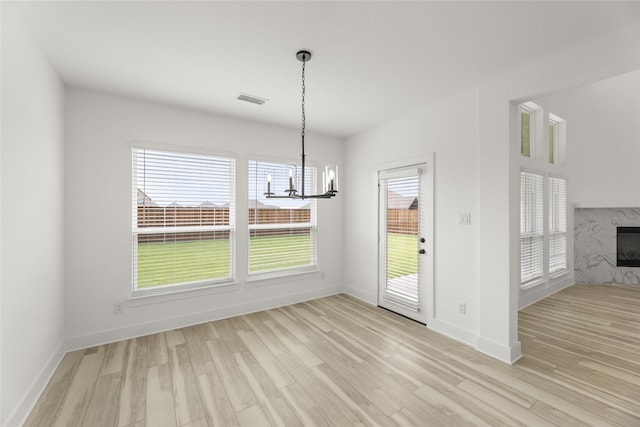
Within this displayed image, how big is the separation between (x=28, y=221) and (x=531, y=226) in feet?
20.1

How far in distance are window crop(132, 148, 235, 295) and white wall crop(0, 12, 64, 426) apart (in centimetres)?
75

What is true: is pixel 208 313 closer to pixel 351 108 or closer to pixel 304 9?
pixel 351 108

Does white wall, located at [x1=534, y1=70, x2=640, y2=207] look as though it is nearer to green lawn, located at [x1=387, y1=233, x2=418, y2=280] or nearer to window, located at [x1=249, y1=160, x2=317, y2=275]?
green lawn, located at [x1=387, y1=233, x2=418, y2=280]

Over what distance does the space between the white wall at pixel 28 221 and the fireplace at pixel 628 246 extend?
28.4 feet

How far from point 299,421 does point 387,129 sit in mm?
3713

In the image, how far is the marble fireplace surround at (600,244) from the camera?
5254 millimetres

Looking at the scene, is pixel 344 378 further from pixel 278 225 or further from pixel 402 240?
pixel 278 225

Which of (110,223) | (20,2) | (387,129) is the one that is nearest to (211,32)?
(20,2)

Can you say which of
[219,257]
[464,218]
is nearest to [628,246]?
[464,218]

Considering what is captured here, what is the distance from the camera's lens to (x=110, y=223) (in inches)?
123

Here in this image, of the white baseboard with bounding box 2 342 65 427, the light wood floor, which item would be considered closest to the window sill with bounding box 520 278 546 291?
the light wood floor

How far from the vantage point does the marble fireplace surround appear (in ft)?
17.2

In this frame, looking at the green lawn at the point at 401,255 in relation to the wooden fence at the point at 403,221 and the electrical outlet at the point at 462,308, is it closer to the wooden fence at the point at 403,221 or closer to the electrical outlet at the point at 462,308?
the wooden fence at the point at 403,221

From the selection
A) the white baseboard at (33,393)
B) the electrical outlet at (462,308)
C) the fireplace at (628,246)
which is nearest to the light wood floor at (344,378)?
the white baseboard at (33,393)
